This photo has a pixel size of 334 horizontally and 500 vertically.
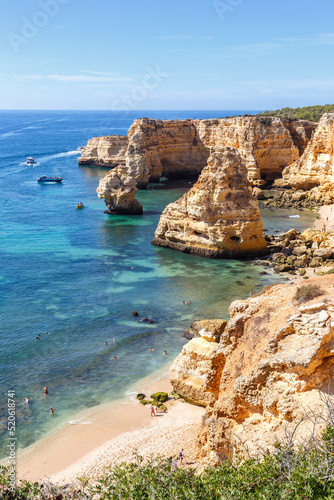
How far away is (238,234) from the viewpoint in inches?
1711

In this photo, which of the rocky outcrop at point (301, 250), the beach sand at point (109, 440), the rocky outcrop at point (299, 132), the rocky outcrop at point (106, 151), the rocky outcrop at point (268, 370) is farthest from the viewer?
the rocky outcrop at point (106, 151)

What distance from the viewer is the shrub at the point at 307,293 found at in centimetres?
1536

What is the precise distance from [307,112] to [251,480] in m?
114

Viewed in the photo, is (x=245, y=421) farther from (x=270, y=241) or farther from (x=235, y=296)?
(x=270, y=241)

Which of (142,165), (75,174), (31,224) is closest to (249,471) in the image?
(31,224)

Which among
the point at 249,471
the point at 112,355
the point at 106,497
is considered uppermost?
the point at 249,471

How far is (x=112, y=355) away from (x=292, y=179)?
49.7 metres

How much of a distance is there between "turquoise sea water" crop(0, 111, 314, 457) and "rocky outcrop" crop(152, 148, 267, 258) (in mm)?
1633

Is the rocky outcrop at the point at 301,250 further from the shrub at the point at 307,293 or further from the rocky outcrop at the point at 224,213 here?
the shrub at the point at 307,293

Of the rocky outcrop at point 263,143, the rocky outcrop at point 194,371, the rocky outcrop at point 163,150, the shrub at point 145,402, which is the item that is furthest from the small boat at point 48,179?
the rocky outcrop at point 194,371

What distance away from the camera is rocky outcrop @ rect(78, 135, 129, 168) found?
101375 mm

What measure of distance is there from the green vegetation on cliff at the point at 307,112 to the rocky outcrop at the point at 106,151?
3479 cm

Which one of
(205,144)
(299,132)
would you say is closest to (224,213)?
(299,132)

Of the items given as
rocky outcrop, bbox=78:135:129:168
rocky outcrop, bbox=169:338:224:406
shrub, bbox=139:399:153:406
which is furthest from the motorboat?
rocky outcrop, bbox=169:338:224:406
